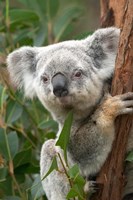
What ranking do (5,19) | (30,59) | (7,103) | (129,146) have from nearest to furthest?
(129,146)
(30,59)
(7,103)
(5,19)

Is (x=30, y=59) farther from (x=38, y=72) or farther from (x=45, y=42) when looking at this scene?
(x=45, y=42)

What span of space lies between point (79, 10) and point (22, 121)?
1.43 m

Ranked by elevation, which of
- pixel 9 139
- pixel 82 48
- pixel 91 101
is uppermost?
pixel 82 48

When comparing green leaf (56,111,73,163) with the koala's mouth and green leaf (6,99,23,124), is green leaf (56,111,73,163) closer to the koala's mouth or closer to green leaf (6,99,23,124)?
the koala's mouth

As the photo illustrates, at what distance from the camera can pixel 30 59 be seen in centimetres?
568

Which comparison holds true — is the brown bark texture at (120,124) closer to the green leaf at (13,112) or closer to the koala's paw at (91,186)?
the koala's paw at (91,186)

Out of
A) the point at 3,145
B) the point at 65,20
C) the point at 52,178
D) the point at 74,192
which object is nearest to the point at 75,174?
A: the point at 74,192

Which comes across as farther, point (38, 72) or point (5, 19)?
point (5, 19)

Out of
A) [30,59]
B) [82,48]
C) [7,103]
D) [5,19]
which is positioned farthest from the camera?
[5,19]

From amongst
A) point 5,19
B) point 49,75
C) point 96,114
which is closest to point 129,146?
point 96,114

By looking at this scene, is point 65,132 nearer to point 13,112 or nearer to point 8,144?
point 8,144

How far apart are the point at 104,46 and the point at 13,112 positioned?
1.13 meters

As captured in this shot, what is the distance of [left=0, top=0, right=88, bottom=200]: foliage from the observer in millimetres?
A: 5660

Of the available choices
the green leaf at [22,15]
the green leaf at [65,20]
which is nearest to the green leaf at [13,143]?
the green leaf at [22,15]
